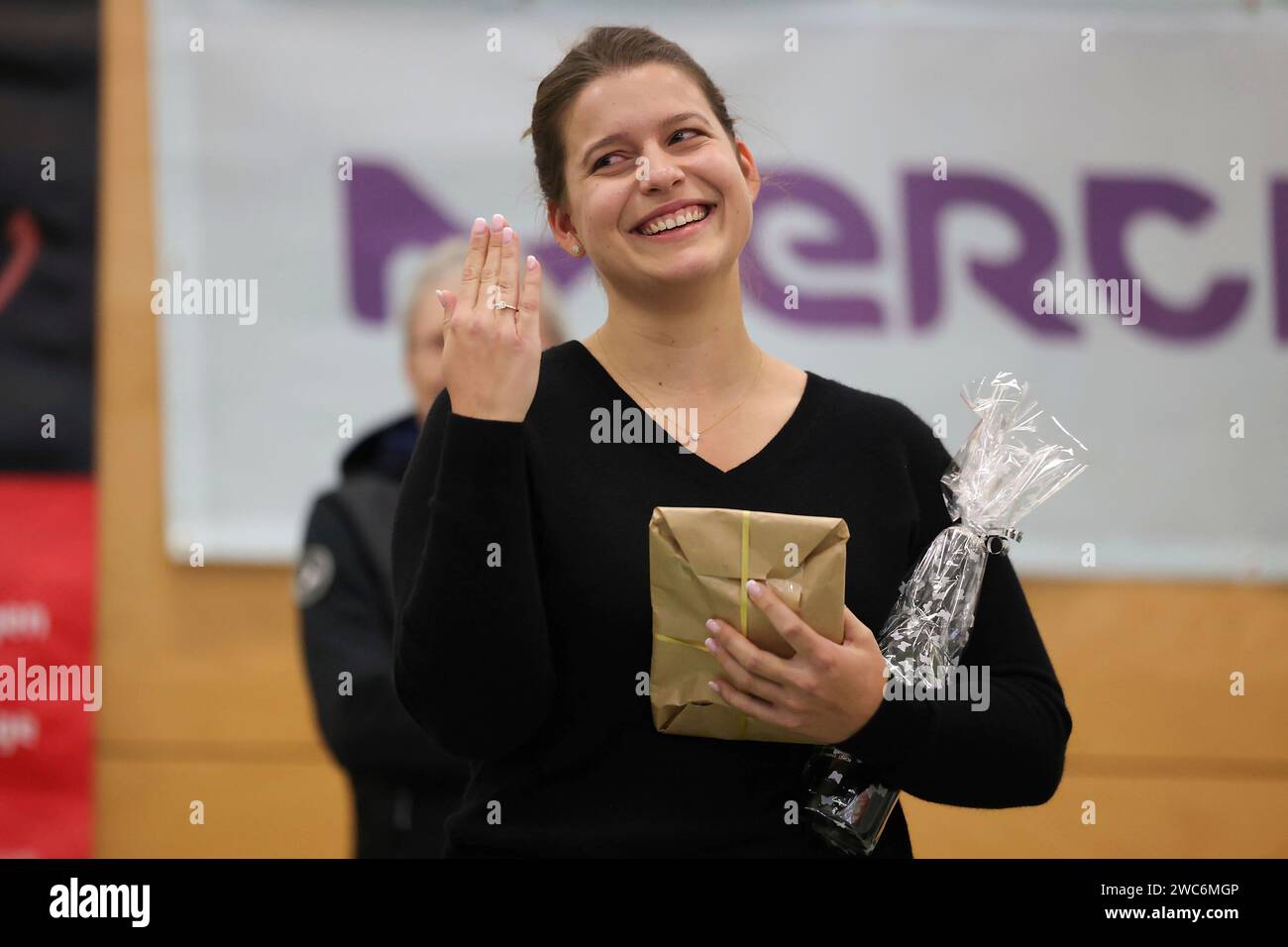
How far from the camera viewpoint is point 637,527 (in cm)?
134

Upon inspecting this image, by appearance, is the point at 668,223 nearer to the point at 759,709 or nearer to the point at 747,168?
the point at 747,168

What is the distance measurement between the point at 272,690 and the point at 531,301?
265 cm

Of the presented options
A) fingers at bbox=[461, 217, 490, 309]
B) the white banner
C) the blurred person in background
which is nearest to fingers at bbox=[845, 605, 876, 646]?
fingers at bbox=[461, 217, 490, 309]

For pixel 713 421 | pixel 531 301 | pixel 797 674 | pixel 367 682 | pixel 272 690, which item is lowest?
pixel 272 690

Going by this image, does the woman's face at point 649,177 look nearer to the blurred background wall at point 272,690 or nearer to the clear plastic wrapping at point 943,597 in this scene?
the clear plastic wrapping at point 943,597

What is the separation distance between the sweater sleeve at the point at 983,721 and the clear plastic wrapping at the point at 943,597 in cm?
2

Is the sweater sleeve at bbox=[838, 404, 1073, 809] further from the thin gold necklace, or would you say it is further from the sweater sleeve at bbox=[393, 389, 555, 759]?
the sweater sleeve at bbox=[393, 389, 555, 759]

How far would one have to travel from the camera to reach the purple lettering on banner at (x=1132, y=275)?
3732 mm

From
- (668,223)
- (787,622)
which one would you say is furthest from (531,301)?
(787,622)

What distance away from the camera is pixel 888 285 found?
3.72 meters

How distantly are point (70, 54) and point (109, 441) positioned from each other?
105 centimetres

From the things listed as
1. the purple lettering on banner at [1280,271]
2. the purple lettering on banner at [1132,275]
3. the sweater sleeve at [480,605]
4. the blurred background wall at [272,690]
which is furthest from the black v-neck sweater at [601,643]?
the purple lettering on banner at [1280,271]

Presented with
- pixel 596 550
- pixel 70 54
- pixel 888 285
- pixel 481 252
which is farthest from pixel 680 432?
pixel 70 54

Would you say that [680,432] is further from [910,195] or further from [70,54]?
[70,54]
